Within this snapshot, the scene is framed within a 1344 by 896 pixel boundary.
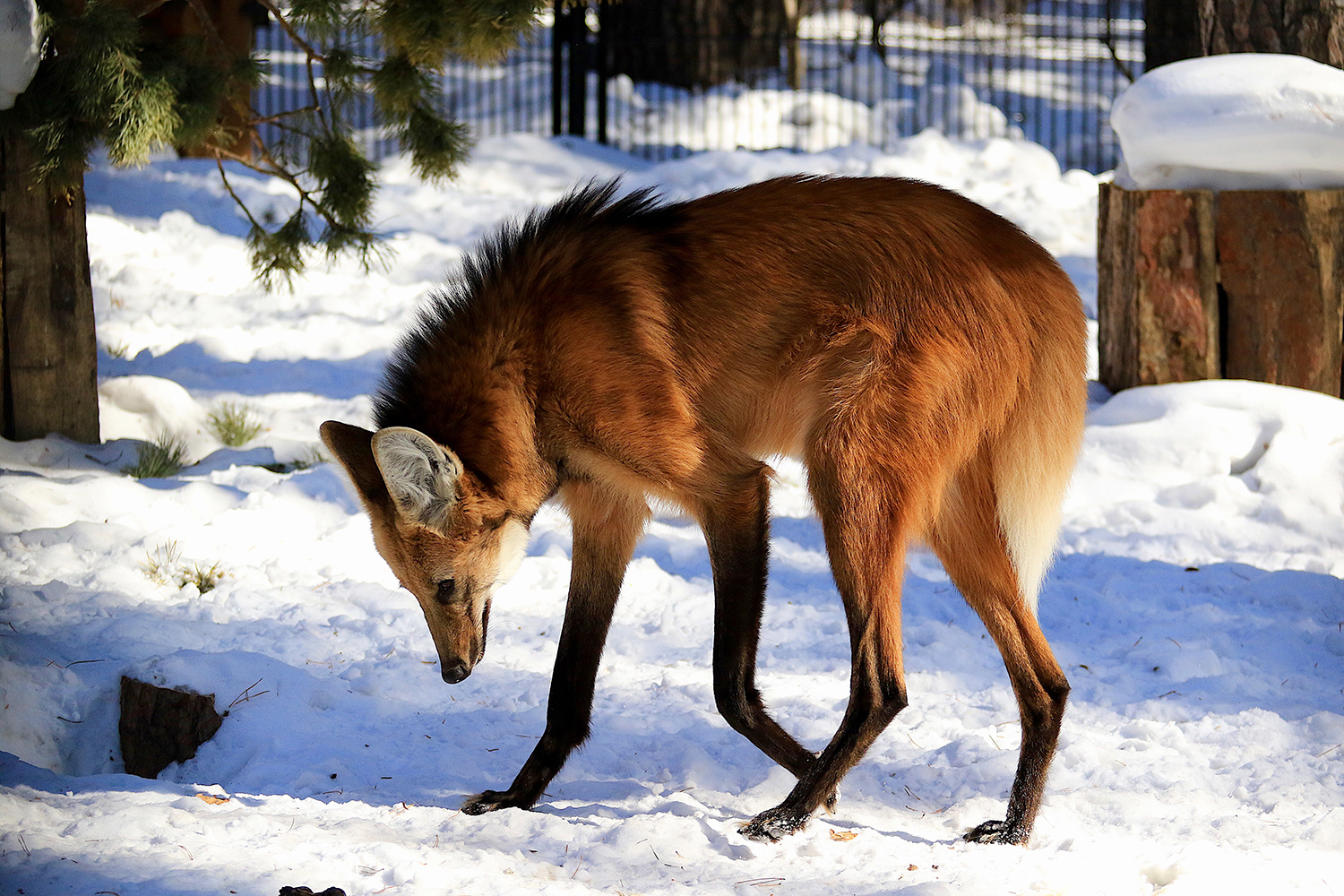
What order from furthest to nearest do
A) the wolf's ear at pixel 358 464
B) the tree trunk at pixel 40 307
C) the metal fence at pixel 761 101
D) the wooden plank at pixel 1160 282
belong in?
the metal fence at pixel 761 101, the wooden plank at pixel 1160 282, the tree trunk at pixel 40 307, the wolf's ear at pixel 358 464

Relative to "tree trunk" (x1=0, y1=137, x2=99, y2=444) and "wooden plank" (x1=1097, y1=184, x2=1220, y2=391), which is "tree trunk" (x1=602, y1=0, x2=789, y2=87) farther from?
"tree trunk" (x1=0, y1=137, x2=99, y2=444)

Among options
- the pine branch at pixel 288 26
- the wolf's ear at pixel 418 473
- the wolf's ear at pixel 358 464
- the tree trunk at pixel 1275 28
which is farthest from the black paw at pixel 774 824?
the tree trunk at pixel 1275 28

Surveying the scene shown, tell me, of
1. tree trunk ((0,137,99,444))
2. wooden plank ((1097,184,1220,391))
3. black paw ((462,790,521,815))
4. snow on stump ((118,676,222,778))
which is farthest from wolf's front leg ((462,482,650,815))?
wooden plank ((1097,184,1220,391))

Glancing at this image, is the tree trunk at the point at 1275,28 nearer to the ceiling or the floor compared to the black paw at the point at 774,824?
nearer to the ceiling

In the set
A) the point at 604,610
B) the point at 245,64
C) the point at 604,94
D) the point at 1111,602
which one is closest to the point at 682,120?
the point at 604,94

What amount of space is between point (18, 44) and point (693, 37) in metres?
9.03

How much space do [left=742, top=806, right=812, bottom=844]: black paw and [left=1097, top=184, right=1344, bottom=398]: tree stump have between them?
11.6 feet

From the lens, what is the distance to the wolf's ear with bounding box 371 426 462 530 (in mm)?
2445

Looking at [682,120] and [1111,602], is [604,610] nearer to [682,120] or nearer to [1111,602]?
[1111,602]

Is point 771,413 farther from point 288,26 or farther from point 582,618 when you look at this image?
point 288,26

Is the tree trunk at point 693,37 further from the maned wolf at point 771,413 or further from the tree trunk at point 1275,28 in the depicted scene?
the maned wolf at point 771,413

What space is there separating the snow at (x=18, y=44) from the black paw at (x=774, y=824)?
354cm

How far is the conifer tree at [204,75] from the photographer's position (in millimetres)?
4000

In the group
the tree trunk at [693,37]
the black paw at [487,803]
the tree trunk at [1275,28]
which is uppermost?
the tree trunk at [693,37]
